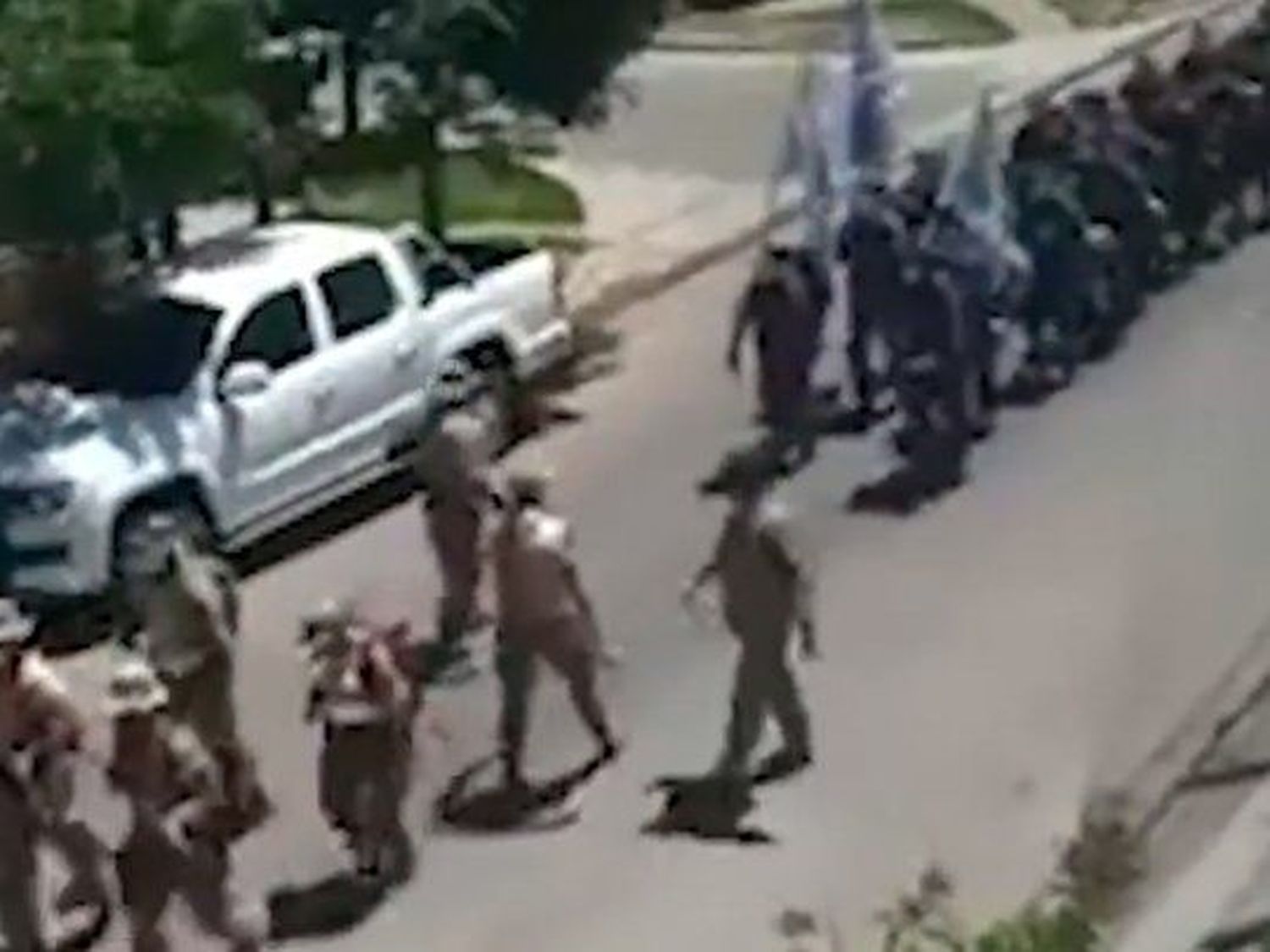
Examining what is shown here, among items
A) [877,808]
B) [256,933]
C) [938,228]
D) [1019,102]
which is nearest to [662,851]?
[877,808]

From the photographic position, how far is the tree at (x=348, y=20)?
24031 mm

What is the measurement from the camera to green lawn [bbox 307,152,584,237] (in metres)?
27.4

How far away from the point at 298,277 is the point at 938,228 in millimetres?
3842

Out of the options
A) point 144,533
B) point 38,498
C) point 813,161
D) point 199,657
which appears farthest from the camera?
point 813,161

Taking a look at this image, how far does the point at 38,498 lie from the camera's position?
18.8 m

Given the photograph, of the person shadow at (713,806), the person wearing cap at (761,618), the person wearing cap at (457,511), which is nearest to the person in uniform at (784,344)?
the person wearing cap at (457,511)

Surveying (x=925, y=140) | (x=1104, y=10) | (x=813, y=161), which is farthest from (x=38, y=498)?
(x=1104, y=10)

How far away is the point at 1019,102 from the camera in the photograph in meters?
33.9

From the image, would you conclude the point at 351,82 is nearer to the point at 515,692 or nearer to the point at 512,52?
the point at 512,52

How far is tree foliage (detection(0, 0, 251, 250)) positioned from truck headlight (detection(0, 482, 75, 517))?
276 cm

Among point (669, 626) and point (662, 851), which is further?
point (669, 626)

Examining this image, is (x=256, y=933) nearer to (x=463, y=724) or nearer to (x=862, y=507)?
(x=463, y=724)

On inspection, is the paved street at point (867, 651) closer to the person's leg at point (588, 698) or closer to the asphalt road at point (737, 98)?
the person's leg at point (588, 698)

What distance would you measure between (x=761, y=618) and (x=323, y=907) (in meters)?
2.20
